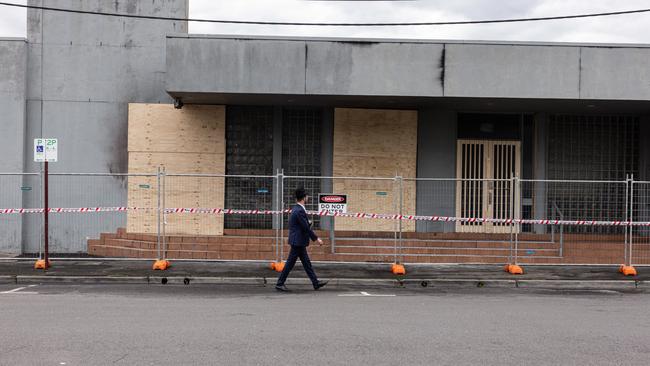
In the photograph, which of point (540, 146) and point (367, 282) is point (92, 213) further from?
point (540, 146)

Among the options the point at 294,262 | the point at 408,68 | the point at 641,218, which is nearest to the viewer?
the point at 294,262

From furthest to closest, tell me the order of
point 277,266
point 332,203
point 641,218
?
1. point 641,218
2. point 332,203
3. point 277,266

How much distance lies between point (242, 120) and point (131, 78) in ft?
10.2

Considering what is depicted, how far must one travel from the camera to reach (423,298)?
1097 cm

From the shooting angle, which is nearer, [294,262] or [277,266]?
[294,262]

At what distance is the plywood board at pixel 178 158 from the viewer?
1750 centimetres

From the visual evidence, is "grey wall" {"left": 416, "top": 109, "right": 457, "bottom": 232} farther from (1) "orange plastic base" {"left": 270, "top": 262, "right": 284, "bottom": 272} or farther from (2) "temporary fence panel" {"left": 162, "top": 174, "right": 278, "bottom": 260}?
(1) "orange plastic base" {"left": 270, "top": 262, "right": 284, "bottom": 272}

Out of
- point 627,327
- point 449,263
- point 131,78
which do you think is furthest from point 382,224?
point 627,327

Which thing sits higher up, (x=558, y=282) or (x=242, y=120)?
(x=242, y=120)

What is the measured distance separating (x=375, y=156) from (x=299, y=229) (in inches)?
257

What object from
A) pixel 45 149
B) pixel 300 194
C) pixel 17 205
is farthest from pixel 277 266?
pixel 17 205

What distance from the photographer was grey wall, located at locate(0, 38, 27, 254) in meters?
17.3

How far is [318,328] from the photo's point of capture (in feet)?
26.5

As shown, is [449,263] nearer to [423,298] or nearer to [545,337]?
[423,298]
